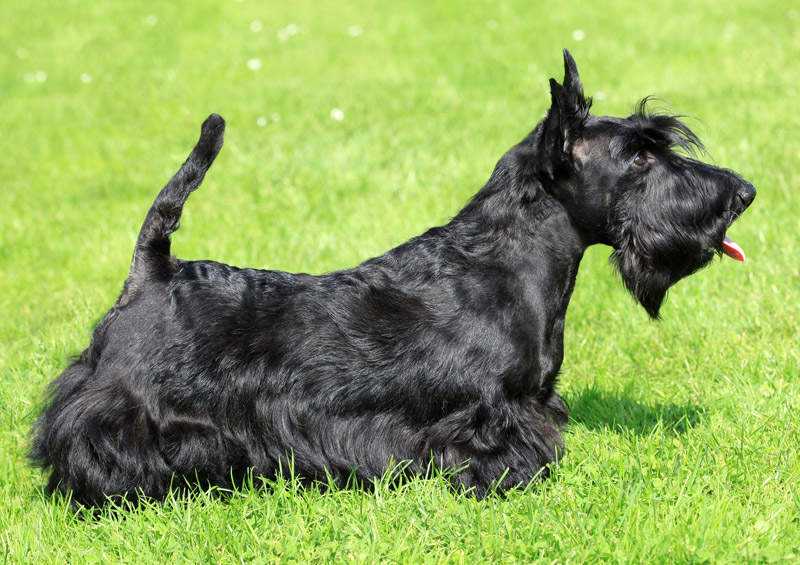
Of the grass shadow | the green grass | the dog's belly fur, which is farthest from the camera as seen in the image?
the grass shadow

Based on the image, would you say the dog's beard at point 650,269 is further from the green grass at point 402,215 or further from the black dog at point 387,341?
the green grass at point 402,215

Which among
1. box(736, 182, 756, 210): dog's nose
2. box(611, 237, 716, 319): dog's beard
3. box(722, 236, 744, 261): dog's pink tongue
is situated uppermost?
box(736, 182, 756, 210): dog's nose

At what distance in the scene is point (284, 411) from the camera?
3.04 meters

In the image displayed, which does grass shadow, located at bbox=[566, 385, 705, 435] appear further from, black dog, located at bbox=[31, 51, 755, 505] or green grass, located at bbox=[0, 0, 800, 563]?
black dog, located at bbox=[31, 51, 755, 505]

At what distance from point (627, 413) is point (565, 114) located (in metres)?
1.47

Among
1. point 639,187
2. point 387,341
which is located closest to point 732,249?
point 639,187

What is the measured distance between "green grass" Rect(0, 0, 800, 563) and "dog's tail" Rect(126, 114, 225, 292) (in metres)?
0.88

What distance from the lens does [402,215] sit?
5.80 metres

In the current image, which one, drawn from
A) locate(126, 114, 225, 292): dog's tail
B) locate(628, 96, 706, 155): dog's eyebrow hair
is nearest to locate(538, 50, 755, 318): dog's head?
locate(628, 96, 706, 155): dog's eyebrow hair

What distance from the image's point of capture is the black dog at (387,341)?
115 inches

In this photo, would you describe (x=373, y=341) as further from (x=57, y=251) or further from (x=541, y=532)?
(x=57, y=251)

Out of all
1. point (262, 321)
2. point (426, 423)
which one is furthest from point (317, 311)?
point (426, 423)

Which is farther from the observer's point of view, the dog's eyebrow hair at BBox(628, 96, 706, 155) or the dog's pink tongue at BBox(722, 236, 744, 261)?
the dog's pink tongue at BBox(722, 236, 744, 261)

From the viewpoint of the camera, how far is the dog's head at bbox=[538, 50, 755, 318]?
293 cm
